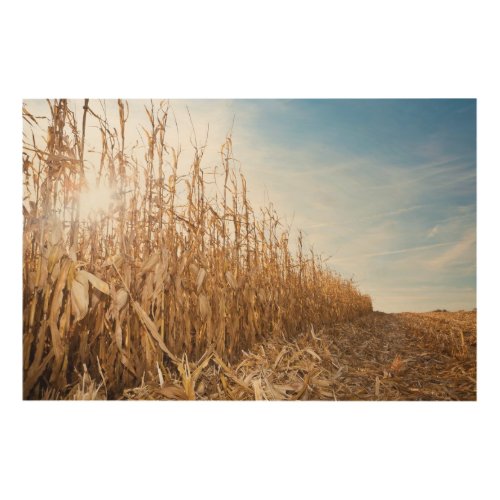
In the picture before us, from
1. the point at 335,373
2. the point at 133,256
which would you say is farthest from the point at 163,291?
the point at 335,373

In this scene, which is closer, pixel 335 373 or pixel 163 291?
pixel 163 291

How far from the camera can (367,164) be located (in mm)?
2238

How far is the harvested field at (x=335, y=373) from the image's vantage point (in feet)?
6.51

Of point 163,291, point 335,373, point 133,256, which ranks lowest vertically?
point 335,373

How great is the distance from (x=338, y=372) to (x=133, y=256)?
1.09m

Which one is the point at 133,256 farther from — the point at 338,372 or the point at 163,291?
the point at 338,372

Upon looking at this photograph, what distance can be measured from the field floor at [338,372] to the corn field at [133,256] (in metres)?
0.08

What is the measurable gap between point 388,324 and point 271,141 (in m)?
1.26

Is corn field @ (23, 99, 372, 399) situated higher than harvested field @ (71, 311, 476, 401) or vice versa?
corn field @ (23, 99, 372, 399)

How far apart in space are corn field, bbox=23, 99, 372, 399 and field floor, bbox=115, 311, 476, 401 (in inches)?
3.2

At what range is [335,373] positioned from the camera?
7.03ft

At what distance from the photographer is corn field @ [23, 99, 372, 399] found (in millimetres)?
1837

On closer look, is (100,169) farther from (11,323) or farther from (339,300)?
(339,300)
